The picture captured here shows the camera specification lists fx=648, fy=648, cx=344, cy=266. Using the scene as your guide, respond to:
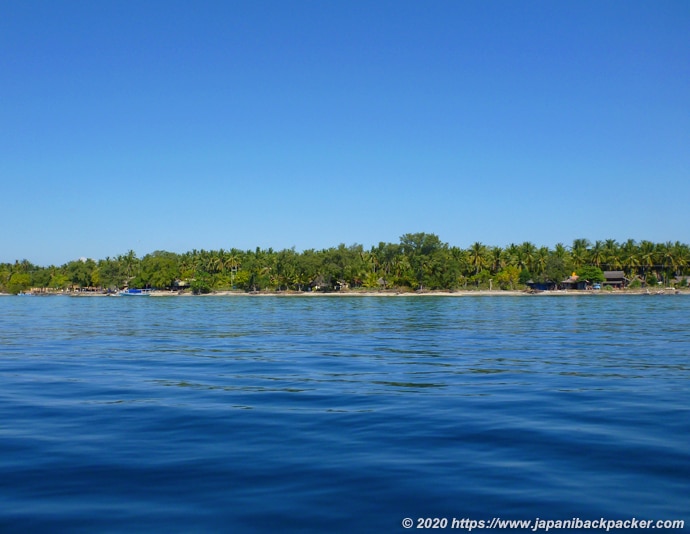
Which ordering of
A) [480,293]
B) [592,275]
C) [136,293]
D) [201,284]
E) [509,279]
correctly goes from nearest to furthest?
[480,293], [592,275], [509,279], [201,284], [136,293]

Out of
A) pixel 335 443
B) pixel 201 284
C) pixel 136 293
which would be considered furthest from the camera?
pixel 136 293

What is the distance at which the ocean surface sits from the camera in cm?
749

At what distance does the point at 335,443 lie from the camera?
10.4m

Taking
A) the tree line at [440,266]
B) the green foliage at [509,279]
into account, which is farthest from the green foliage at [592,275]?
the green foliage at [509,279]

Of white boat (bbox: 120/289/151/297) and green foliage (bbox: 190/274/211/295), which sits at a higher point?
green foliage (bbox: 190/274/211/295)

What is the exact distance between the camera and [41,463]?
937cm

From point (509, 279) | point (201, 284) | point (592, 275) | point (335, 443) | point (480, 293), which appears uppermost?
point (592, 275)

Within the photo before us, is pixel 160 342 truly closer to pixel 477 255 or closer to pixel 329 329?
pixel 329 329

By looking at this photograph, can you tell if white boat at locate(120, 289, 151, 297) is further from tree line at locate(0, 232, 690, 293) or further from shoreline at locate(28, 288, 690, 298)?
shoreline at locate(28, 288, 690, 298)

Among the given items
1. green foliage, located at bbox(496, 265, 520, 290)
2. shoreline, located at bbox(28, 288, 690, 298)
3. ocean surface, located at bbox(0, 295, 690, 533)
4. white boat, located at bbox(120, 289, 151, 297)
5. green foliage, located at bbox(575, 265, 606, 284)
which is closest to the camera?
ocean surface, located at bbox(0, 295, 690, 533)

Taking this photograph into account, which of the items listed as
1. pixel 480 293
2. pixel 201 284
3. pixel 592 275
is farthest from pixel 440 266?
pixel 201 284

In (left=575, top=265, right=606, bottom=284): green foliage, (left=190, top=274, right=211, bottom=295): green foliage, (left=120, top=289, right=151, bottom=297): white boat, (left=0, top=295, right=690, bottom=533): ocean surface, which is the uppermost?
(left=575, top=265, right=606, bottom=284): green foliage

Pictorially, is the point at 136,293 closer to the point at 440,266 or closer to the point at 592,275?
the point at 440,266

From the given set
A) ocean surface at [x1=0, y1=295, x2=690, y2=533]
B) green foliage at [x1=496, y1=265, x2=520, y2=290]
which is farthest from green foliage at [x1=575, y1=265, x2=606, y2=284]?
ocean surface at [x1=0, y1=295, x2=690, y2=533]
